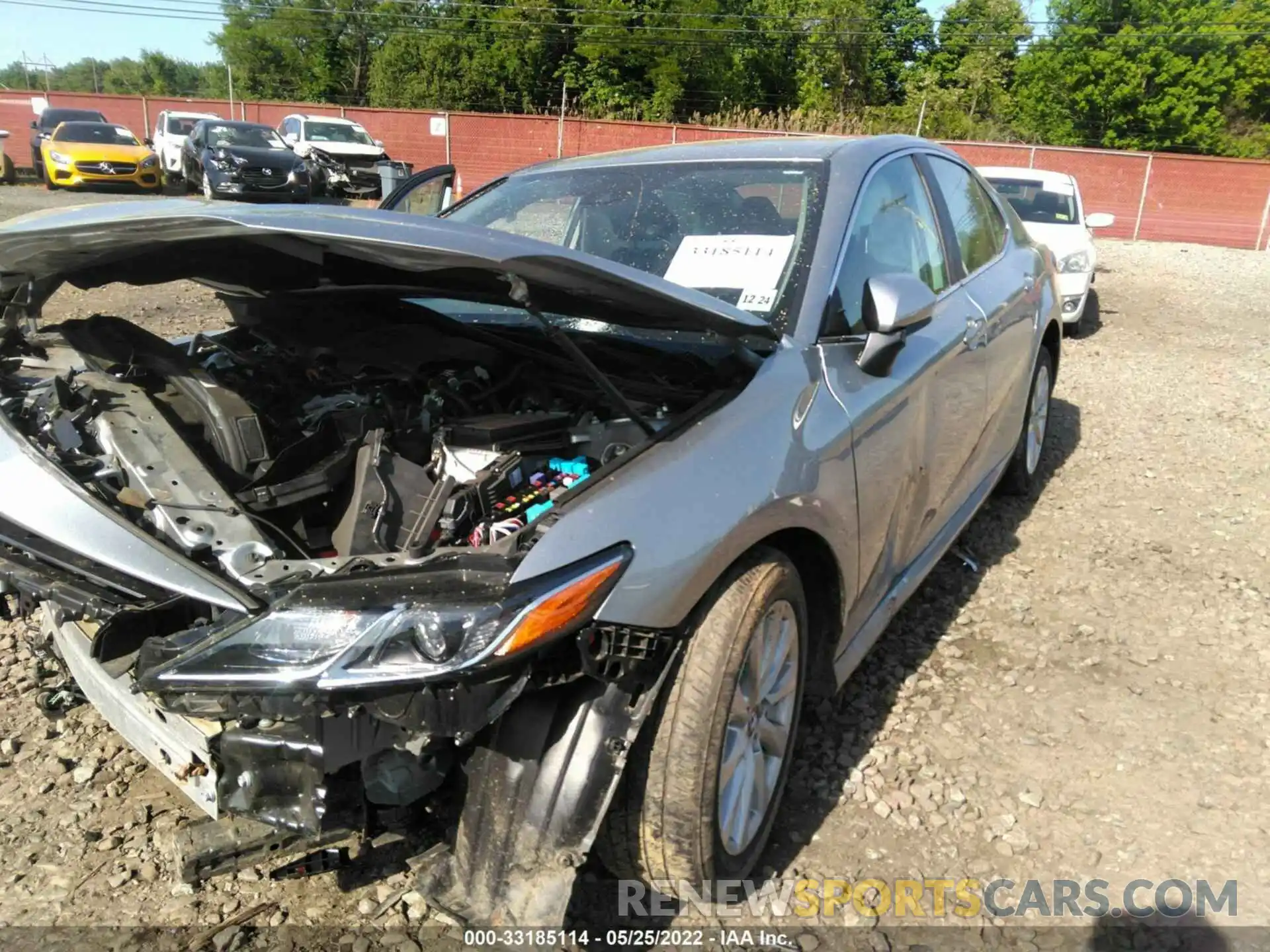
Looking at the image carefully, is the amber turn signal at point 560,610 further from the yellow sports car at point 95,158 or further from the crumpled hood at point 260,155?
the yellow sports car at point 95,158

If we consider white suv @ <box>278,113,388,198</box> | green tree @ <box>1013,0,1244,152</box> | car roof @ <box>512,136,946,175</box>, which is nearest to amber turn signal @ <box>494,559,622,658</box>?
car roof @ <box>512,136,946,175</box>

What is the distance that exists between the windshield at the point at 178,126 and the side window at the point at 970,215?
21247 mm

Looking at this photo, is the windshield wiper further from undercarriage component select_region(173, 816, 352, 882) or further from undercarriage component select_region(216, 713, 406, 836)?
undercarriage component select_region(173, 816, 352, 882)

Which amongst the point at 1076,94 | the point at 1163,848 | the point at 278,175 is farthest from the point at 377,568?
the point at 1076,94

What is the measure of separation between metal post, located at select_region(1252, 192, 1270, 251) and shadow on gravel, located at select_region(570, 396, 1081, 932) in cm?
2465

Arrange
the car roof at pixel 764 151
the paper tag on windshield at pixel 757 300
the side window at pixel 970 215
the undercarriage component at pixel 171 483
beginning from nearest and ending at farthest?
the undercarriage component at pixel 171 483
the paper tag on windshield at pixel 757 300
the car roof at pixel 764 151
the side window at pixel 970 215

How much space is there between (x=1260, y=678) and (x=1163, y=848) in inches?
46.4

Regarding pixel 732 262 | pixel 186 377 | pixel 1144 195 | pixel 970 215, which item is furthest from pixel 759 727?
pixel 1144 195

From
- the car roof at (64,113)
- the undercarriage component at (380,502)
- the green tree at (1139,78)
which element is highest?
the green tree at (1139,78)

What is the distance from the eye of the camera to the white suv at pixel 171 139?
67.1 ft

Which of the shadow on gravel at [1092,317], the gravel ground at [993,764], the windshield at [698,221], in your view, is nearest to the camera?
the gravel ground at [993,764]

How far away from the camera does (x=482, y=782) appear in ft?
5.95

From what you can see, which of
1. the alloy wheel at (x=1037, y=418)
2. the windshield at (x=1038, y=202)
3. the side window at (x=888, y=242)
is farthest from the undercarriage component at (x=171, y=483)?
the windshield at (x=1038, y=202)

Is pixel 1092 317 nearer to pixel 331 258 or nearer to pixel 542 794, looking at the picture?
pixel 331 258
